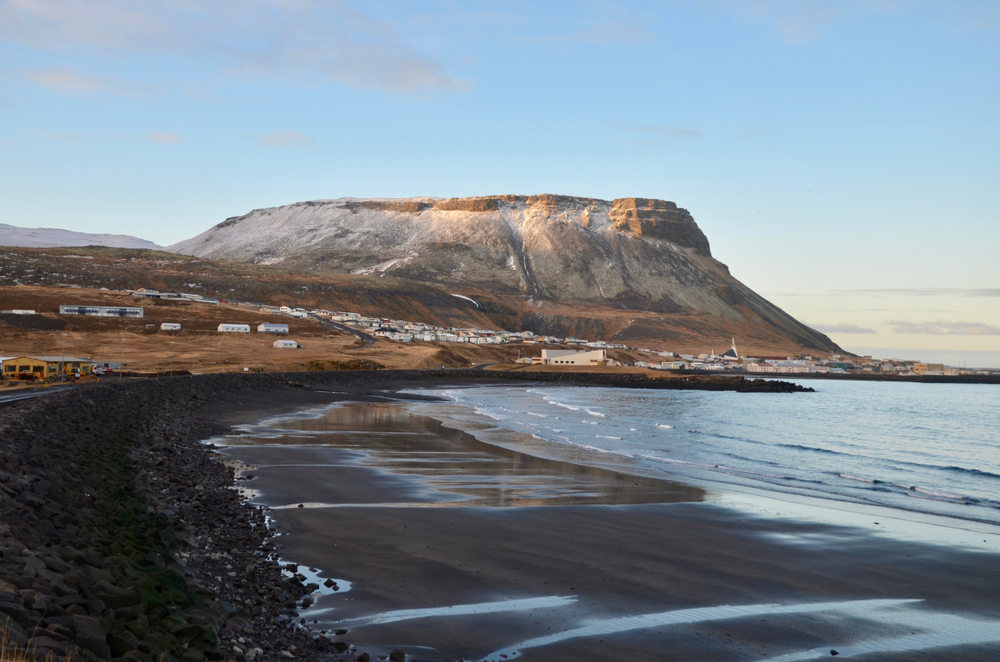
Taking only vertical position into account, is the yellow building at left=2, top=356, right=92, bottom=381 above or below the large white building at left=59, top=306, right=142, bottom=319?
below

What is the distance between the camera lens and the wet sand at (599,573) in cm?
920

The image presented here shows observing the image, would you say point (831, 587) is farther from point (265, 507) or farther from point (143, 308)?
point (143, 308)

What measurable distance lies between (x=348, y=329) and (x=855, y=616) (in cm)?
Result: 14063

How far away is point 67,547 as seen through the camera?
839cm

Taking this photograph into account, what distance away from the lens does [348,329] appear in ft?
480

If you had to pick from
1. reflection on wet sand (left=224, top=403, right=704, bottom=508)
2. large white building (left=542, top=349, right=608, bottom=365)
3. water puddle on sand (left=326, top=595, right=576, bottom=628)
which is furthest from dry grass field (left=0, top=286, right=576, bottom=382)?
water puddle on sand (left=326, top=595, right=576, bottom=628)

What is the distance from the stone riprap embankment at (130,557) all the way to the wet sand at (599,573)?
0.92 meters

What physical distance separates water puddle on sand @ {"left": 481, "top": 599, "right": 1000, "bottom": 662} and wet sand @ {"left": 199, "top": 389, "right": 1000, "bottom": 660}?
0.13 ft

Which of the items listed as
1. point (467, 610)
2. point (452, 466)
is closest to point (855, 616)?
point (467, 610)

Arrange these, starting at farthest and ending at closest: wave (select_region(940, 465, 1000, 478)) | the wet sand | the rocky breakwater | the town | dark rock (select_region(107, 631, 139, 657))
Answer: the town → wave (select_region(940, 465, 1000, 478)) → the wet sand → the rocky breakwater → dark rock (select_region(107, 631, 139, 657))

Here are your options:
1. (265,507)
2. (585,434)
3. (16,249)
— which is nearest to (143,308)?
(16,249)

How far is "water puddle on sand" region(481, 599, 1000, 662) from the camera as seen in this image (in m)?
8.96

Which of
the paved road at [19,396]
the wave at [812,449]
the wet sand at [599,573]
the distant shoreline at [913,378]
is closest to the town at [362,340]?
the distant shoreline at [913,378]

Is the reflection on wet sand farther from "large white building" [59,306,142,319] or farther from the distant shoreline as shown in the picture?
the distant shoreline
